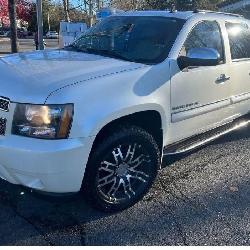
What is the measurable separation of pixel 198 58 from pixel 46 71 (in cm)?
154

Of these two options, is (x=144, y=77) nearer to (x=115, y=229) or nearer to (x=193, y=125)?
(x=193, y=125)

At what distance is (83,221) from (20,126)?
41.8 inches

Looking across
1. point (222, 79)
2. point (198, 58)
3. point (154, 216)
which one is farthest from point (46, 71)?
point (222, 79)

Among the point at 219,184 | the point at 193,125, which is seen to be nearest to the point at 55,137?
the point at 193,125

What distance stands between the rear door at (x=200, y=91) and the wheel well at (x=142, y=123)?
0.64ft

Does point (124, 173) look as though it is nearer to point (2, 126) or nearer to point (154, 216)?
point (154, 216)

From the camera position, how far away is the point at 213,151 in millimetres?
5508

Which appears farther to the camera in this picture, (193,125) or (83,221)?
(193,125)

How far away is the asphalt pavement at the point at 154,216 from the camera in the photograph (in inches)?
134

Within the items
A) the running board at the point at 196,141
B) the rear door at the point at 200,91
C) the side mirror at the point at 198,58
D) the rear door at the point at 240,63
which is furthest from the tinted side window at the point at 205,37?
the running board at the point at 196,141

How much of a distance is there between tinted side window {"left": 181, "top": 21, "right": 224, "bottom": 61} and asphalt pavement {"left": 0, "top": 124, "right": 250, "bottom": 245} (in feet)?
4.78

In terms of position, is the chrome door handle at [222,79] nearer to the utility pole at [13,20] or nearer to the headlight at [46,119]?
the headlight at [46,119]

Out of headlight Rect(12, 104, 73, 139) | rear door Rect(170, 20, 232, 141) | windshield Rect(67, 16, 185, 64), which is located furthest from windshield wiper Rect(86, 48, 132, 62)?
headlight Rect(12, 104, 73, 139)

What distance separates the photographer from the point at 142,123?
397cm
